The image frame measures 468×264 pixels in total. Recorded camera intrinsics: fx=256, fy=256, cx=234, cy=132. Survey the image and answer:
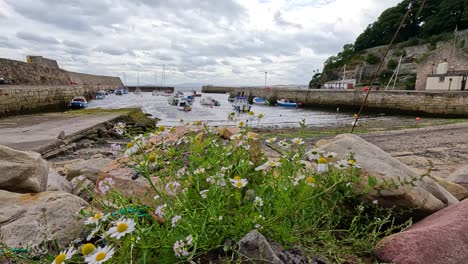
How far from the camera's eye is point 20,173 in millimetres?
3447

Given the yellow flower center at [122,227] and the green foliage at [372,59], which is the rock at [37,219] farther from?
the green foliage at [372,59]

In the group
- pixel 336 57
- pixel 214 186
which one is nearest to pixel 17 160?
pixel 214 186

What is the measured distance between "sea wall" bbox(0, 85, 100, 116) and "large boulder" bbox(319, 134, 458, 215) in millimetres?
29098

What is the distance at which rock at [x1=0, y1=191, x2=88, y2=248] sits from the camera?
7.17ft

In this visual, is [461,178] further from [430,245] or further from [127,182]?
[127,182]

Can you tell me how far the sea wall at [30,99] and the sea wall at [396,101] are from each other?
4064 cm

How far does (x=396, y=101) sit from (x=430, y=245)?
122 ft

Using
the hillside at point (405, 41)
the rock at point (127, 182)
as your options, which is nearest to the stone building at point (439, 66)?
the hillside at point (405, 41)

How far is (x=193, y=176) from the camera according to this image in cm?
228

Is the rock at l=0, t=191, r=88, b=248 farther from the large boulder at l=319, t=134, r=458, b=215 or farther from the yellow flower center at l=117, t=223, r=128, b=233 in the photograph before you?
the large boulder at l=319, t=134, r=458, b=215

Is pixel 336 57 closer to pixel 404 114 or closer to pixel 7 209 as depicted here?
pixel 404 114

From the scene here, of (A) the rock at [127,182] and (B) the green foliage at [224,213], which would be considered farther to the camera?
(A) the rock at [127,182]

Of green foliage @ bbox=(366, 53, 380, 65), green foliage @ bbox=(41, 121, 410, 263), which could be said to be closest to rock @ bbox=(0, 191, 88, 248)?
green foliage @ bbox=(41, 121, 410, 263)

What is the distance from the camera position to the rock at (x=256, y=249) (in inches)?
60.9
